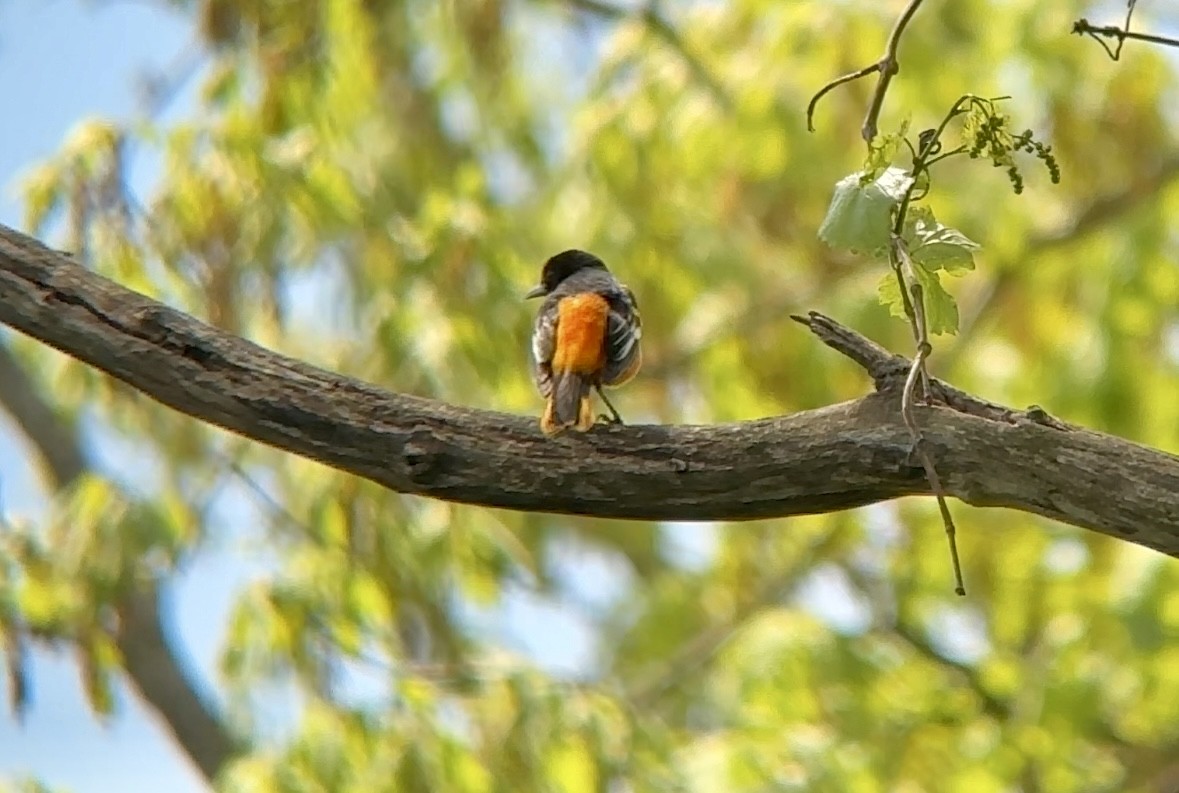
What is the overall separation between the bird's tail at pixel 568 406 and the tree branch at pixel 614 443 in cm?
5

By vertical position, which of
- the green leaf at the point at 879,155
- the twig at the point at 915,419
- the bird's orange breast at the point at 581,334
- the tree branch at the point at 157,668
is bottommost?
the twig at the point at 915,419

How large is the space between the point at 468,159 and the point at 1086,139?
2354 millimetres

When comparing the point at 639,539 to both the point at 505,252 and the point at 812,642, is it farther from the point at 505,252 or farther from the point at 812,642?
the point at 505,252

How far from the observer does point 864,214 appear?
2426 millimetres

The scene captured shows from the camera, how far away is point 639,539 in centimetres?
793

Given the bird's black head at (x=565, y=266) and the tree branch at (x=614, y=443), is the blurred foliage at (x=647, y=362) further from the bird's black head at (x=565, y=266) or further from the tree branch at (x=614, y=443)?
the tree branch at (x=614, y=443)

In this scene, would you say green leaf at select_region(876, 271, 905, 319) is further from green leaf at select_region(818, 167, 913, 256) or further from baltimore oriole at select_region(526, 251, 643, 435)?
baltimore oriole at select_region(526, 251, 643, 435)

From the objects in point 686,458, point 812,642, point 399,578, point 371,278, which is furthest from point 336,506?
point 686,458

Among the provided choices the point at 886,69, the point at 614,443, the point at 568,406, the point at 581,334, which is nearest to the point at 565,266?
the point at 581,334

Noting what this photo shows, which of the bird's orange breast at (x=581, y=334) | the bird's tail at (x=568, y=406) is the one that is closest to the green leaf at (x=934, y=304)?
the bird's tail at (x=568, y=406)

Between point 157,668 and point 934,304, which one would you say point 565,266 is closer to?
point 934,304

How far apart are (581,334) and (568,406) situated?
21.0 inches

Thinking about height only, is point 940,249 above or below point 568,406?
below

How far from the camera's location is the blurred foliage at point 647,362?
4.88m
